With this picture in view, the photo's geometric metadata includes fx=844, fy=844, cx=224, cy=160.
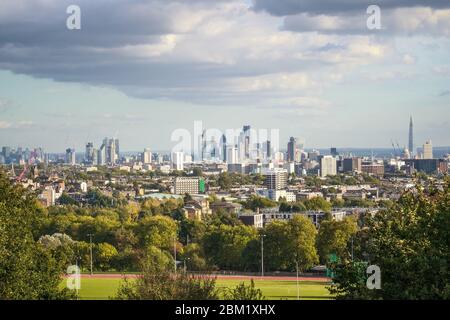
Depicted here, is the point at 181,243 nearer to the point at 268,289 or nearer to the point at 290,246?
the point at 290,246

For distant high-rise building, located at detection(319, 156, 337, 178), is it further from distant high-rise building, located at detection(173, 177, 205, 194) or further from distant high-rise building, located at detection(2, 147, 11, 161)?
distant high-rise building, located at detection(2, 147, 11, 161)

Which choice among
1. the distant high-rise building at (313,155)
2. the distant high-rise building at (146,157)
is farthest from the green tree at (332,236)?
the distant high-rise building at (313,155)

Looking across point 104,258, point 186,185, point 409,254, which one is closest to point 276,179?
point 186,185

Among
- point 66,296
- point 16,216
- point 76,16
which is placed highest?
point 76,16
